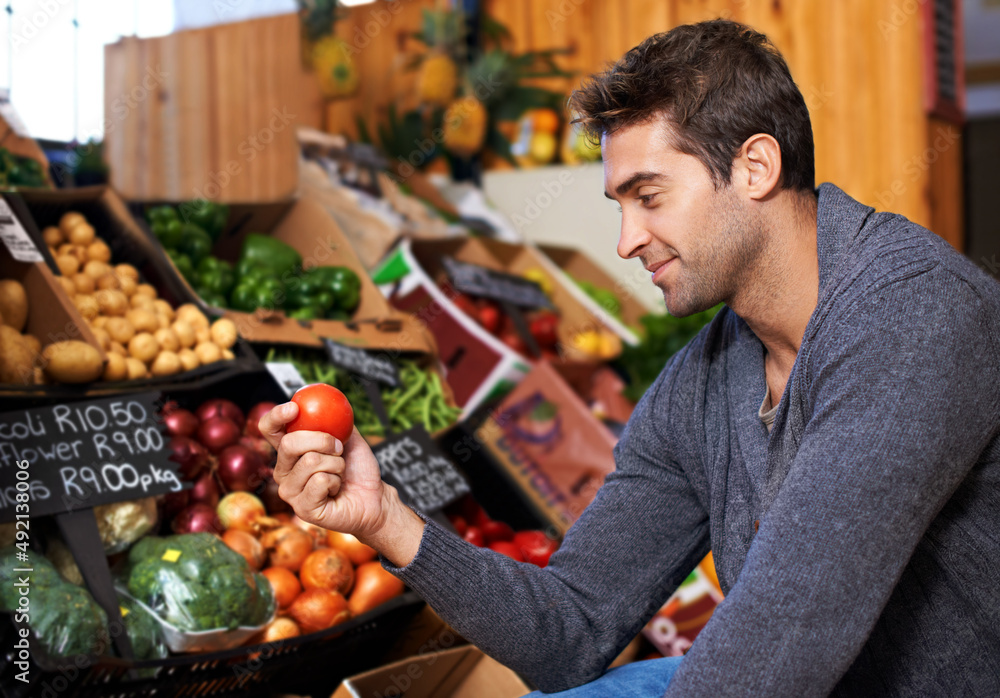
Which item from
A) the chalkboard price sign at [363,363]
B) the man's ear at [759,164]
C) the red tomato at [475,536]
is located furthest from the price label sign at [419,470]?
the man's ear at [759,164]

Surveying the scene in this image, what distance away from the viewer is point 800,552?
928 millimetres

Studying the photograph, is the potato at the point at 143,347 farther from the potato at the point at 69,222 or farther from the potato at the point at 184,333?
the potato at the point at 69,222

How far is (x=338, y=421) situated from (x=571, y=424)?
1756 millimetres

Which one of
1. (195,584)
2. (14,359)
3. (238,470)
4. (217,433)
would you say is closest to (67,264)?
(14,359)

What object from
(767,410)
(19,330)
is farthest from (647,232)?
(19,330)

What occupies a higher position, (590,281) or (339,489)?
(339,489)

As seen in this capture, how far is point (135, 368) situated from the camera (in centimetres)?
199

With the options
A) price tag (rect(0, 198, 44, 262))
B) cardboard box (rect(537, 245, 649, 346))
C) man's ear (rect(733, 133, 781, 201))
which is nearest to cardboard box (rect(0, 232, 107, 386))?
price tag (rect(0, 198, 44, 262))

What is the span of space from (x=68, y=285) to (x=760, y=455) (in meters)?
1.74

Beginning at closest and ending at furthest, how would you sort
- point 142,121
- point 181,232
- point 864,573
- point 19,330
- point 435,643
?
point 864,573 < point 19,330 < point 435,643 < point 181,232 < point 142,121

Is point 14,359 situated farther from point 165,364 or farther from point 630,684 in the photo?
point 630,684

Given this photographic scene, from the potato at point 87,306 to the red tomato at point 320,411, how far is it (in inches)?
47.7

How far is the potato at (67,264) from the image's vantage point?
2.14 meters

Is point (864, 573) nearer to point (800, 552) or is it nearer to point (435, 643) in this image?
point (800, 552)
